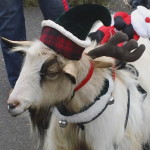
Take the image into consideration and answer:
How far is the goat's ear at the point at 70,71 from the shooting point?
1738 millimetres

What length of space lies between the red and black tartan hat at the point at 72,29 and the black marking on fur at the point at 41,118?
278mm

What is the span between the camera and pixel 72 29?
1.93 m

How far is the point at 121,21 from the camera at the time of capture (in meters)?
2.39

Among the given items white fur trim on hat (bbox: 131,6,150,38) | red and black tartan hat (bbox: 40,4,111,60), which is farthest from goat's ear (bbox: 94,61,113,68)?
white fur trim on hat (bbox: 131,6,150,38)

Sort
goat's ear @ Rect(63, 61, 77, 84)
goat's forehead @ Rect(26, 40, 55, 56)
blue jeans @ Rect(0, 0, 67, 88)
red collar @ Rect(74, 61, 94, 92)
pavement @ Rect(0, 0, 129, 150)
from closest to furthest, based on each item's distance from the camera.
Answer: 1. goat's ear @ Rect(63, 61, 77, 84)
2. goat's forehead @ Rect(26, 40, 55, 56)
3. red collar @ Rect(74, 61, 94, 92)
4. pavement @ Rect(0, 0, 129, 150)
5. blue jeans @ Rect(0, 0, 67, 88)

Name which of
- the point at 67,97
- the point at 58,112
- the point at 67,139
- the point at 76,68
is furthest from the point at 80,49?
the point at 67,139

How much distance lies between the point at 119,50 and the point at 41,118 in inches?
18.6

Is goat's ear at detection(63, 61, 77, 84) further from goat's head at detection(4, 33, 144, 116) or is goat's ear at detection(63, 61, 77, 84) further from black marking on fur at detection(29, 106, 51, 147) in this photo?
black marking on fur at detection(29, 106, 51, 147)

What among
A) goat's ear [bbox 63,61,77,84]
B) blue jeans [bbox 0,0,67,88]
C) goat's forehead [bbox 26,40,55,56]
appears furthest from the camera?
blue jeans [bbox 0,0,67,88]

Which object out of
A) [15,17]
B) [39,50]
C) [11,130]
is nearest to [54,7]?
[15,17]

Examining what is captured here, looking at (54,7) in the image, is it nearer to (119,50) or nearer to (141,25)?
(141,25)

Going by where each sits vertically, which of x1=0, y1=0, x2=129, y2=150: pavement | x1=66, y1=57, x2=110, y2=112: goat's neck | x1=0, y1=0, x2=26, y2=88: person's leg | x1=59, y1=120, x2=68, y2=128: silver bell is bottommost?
x1=0, y1=0, x2=129, y2=150: pavement

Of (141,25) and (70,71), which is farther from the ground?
(70,71)

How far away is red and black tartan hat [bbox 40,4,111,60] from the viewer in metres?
1.86
